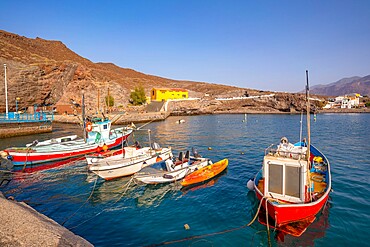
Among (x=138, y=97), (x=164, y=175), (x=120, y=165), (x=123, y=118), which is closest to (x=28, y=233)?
(x=164, y=175)

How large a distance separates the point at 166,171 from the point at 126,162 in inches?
155

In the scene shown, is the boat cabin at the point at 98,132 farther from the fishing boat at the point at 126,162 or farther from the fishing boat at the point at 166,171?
the fishing boat at the point at 166,171

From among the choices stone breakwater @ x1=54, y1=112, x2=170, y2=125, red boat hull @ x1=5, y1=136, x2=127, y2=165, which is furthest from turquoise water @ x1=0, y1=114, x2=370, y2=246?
stone breakwater @ x1=54, y1=112, x2=170, y2=125

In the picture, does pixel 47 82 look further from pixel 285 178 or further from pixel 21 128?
pixel 285 178

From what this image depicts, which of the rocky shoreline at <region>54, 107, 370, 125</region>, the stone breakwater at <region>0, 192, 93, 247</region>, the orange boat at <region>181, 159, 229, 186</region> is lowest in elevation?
the orange boat at <region>181, 159, 229, 186</region>

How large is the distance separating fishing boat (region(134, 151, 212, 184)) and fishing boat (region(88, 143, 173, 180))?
2110mm

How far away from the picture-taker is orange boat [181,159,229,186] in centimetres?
1839

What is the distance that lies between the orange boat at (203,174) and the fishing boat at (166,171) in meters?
0.69

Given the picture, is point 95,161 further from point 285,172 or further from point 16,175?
point 285,172

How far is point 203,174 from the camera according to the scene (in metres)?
19.3

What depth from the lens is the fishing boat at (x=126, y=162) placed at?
18953mm

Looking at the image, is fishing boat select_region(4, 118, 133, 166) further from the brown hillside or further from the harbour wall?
the brown hillside

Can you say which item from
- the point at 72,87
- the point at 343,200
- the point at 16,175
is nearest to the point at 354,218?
the point at 343,200

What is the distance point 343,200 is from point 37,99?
271 feet
